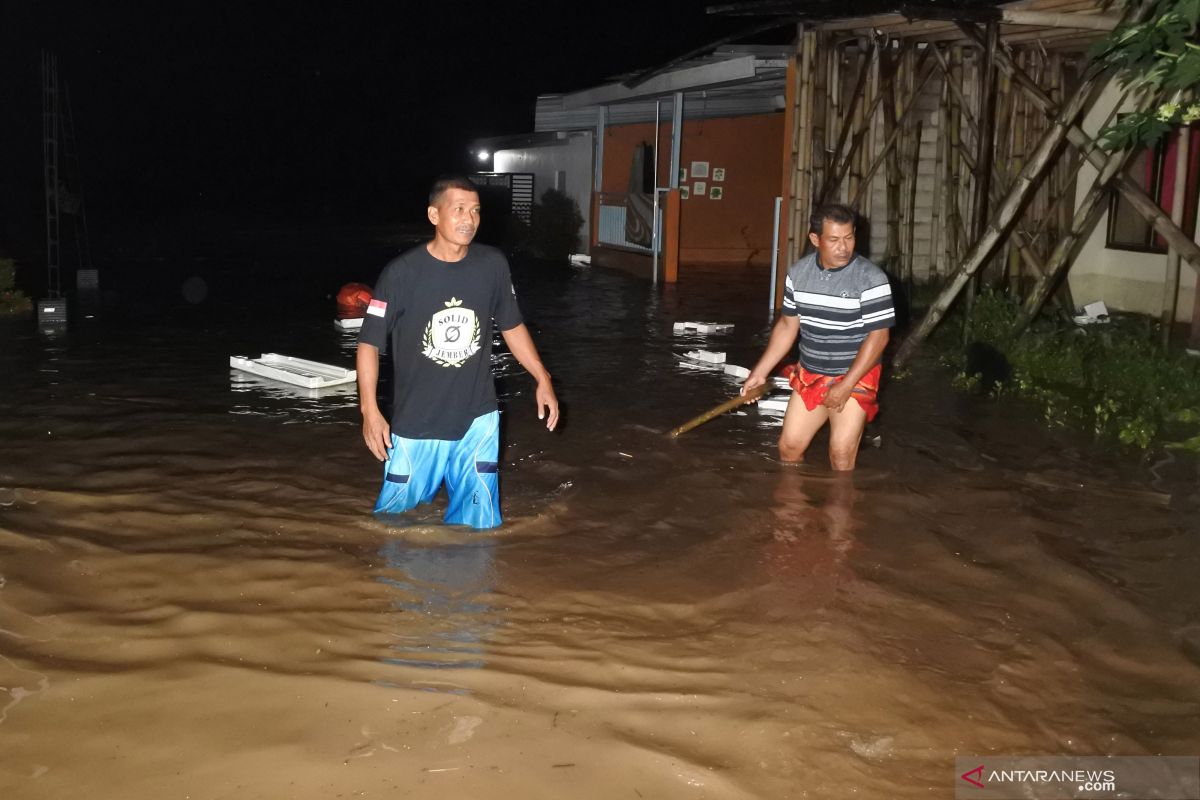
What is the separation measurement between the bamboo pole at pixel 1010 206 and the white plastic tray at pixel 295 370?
5.06m

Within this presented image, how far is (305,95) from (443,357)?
248ft

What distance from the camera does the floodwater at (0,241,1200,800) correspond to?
3818 mm

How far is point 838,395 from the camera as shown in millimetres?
6766

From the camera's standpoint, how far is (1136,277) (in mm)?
13711

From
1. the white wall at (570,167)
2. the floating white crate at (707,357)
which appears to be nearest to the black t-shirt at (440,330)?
the floating white crate at (707,357)

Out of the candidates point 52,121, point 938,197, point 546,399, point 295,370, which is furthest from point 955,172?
point 52,121

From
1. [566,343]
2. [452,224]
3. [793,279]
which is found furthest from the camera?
[566,343]

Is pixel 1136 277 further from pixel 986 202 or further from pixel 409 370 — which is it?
pixel 409 370

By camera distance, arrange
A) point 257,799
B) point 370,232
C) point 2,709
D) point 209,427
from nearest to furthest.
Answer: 1. point 257,799
2. point 2,709
3. point 209,427
4. point 370,232

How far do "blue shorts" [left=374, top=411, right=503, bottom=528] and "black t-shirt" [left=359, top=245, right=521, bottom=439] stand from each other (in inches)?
2.5

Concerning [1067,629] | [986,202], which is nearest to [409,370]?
[1067,629]

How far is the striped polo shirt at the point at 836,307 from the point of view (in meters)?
6.68

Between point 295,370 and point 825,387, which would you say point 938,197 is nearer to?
point 295,370

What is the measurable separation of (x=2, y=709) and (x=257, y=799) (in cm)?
113
